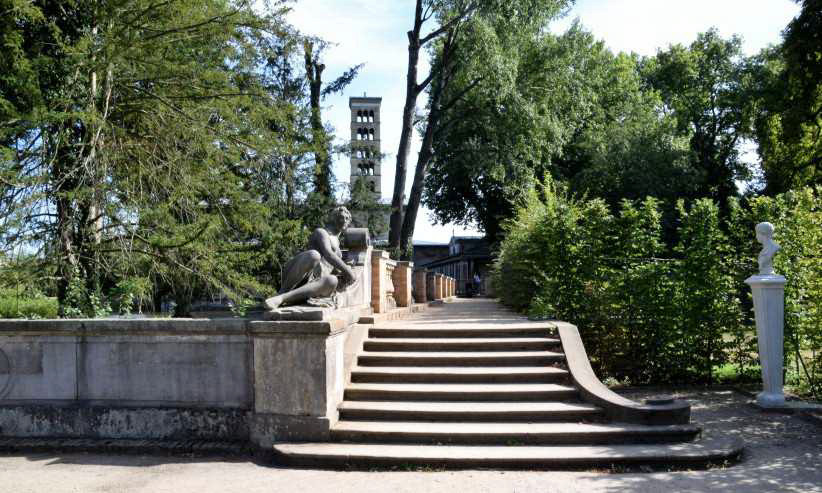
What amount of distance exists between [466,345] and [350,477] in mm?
3074

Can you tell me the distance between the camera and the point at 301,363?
6039mm

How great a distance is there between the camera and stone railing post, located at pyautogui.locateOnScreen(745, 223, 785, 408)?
7773 millimetres

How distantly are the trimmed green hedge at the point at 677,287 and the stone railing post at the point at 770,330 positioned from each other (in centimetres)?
125

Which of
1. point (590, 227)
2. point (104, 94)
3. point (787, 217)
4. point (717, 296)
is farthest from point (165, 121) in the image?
point (787, 217)

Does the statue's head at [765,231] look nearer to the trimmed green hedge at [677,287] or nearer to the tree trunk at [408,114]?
the trimmed green hedge at [677,287]

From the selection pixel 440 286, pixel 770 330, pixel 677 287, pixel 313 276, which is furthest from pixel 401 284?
pixel 440 286

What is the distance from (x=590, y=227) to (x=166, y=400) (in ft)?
23.1

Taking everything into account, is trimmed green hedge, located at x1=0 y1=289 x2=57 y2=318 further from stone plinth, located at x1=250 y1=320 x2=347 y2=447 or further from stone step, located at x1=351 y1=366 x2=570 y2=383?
stone step, located at x1=351 y1=366 x2=570 y2=383

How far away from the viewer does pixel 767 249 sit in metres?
7.99

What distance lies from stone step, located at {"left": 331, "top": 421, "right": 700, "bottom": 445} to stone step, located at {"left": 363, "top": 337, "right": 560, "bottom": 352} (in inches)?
76.3

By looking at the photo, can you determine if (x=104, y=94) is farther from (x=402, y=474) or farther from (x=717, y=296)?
(x=717, y=296)

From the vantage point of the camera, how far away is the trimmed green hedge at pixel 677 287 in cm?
895

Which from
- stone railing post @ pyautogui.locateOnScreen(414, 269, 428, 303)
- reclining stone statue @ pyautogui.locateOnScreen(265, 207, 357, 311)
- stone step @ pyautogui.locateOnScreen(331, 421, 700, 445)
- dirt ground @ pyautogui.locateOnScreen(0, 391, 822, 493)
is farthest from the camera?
stone railing post @ pyautogui.locateOnScreen(414, 269, 428, 303)

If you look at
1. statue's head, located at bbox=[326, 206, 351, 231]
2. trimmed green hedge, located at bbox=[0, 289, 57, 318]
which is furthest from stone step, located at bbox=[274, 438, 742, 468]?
trimmed green hedge, located at bbox=[0, 289, 57, 318]
